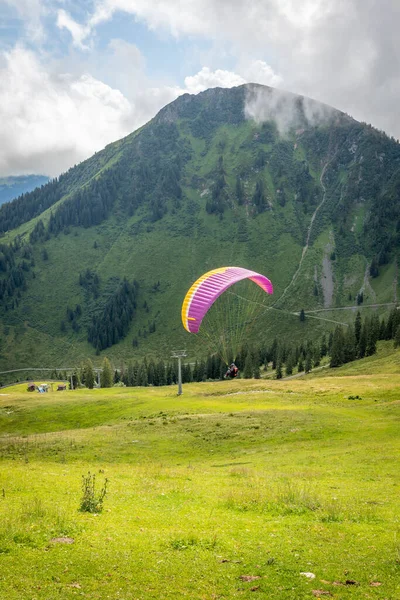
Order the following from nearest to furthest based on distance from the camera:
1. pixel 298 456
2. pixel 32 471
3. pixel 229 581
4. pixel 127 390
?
pixel 229 581 → pixel 32 471 → pixel 298 456 → pixel 127 390

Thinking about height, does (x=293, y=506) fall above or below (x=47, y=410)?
above

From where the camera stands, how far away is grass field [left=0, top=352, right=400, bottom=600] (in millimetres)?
10648

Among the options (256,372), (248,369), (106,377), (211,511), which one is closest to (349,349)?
(256,372)

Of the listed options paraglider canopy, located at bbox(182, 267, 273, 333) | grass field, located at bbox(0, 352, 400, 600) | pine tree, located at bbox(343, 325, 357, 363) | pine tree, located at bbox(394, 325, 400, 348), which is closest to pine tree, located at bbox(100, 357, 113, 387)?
pine tree, located at bbox(343, 325, 357, 363)

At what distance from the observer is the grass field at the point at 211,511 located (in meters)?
10.6

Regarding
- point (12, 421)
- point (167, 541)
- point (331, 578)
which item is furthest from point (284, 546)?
point (12, 421)

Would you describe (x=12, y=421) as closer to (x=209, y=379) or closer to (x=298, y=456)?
(x=298, y=456)

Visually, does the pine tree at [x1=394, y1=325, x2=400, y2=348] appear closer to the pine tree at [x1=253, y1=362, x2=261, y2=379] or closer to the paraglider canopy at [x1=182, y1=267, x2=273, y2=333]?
the pine tree at [x1=253, y1=362, x2=261, y2=379]

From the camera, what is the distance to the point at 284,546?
42.4 feet

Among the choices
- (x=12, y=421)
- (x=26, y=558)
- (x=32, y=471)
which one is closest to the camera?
(x=26, y=558)

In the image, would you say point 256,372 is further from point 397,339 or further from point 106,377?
point 106,377

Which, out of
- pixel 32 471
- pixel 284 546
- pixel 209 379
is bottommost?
pixel 209 379

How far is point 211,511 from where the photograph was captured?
16844 millimetres

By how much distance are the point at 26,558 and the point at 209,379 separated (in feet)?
400
